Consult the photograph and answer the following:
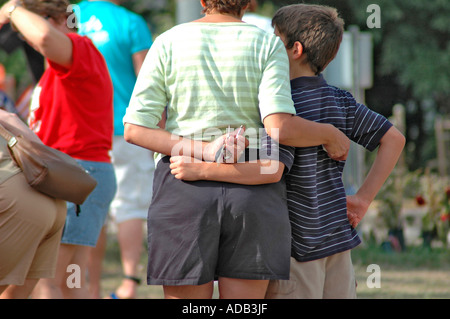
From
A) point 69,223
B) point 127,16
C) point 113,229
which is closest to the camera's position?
point 69,223

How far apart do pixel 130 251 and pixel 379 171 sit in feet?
7.75

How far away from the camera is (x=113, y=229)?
9.66m

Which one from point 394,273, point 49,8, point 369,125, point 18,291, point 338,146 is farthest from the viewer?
point 394,273

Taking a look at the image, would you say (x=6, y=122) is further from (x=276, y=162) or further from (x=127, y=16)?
(x=127, y=16)

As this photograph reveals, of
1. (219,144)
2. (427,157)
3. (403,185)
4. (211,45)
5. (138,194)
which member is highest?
(211,45)

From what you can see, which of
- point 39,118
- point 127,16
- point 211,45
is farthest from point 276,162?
point 127,16

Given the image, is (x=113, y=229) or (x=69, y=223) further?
(x=113, y=229)

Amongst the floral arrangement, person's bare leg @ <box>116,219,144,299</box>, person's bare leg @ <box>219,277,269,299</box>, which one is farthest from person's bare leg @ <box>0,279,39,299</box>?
the floral arrangement

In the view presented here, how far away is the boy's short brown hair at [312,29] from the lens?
110 inches

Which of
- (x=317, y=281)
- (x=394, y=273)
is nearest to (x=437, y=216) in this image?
(x=394, y=273)

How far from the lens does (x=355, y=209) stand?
2.94m

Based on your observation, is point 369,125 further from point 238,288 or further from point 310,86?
point 238,288

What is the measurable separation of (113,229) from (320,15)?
724cm

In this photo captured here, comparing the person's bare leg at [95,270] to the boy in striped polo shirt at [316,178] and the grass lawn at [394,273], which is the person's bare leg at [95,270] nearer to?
the grass lawn at [394,273]
